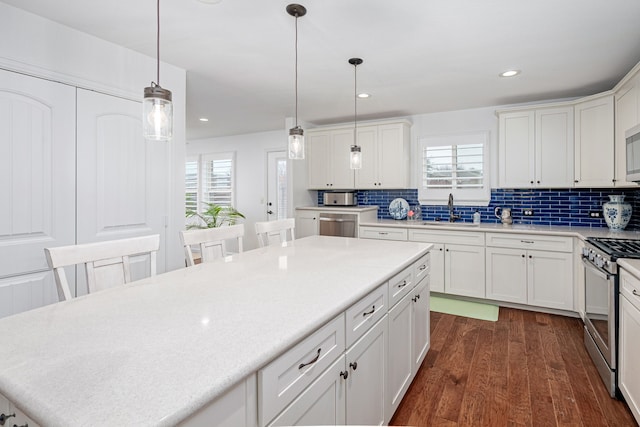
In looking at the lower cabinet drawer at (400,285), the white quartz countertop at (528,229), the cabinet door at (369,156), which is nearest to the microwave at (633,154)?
the white quartz countertop at (528,229)

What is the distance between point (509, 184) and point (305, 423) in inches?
153

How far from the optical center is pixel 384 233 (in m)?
4.45

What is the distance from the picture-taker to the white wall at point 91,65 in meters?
2.12

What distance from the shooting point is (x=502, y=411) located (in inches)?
80.0

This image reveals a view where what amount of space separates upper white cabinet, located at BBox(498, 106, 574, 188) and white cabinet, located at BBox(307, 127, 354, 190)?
198cm

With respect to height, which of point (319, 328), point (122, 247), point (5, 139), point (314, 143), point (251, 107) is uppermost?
point (251, 107)

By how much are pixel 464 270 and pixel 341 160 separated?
7.45 feet

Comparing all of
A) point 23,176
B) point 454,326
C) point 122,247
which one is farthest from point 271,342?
point 454,326

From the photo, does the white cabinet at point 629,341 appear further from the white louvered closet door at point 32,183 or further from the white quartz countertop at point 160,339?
the white louvered closet door at point 32,183

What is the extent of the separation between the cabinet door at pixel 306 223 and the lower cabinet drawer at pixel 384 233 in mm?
748

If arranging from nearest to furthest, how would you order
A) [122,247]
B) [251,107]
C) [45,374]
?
[45,374] < [122,247] < [251,107]

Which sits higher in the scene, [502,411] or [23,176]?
[23,176]

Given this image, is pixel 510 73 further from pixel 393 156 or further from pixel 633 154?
pixel 393 156

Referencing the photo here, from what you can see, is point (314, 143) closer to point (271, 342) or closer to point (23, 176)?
point (23, 176)
